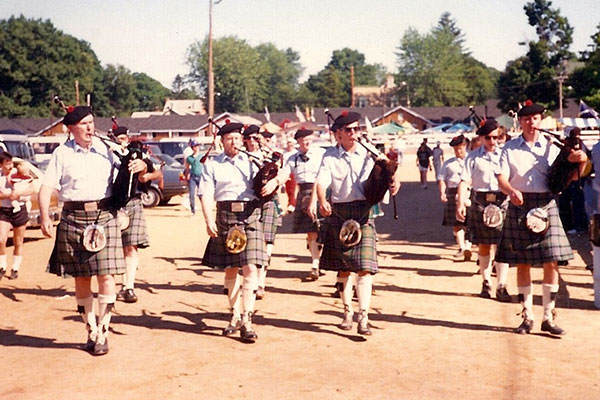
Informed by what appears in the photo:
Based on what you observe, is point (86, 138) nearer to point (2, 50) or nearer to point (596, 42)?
point (596, 42)

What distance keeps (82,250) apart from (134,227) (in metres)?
2.56

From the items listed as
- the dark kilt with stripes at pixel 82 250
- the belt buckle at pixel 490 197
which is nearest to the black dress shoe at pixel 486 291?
the belt buckle at pixel 490 197

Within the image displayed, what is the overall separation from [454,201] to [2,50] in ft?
258

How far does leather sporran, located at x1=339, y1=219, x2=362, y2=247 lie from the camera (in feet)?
25.1

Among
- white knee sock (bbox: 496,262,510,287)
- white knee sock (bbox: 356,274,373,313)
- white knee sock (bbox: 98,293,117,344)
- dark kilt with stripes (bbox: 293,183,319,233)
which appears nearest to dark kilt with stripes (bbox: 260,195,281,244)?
dark kilt with stripes (bbox: 293,183,319,233)

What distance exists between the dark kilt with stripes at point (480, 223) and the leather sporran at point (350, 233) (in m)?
2.60

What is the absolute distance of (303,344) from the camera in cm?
745

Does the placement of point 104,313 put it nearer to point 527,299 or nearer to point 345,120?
point 345,120

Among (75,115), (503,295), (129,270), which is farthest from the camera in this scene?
(129,270)

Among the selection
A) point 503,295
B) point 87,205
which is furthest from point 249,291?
point 503,295

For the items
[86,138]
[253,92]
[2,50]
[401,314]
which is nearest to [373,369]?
→ [401,314]

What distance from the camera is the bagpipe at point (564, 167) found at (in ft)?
23.6

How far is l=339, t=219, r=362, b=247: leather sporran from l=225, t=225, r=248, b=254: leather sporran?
86 centimetres

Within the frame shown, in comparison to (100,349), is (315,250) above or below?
above
